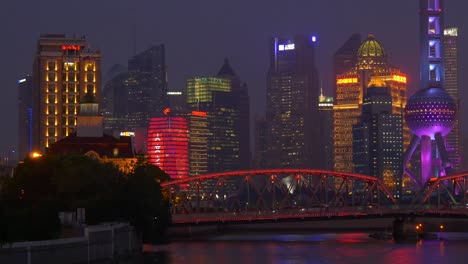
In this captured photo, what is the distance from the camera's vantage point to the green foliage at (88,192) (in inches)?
4747

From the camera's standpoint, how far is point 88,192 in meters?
127

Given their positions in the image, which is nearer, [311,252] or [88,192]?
[88,192]

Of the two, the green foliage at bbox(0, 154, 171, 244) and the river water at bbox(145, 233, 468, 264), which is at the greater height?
the green foliage at bbox(0, 154, 171, 244)

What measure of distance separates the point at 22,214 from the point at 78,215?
1838 cm

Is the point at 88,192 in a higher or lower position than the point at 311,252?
higher

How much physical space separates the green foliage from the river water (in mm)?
3908

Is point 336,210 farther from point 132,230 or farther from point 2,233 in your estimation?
point 2,233

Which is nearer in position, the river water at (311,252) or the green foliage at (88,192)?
the green foliage at (88,192)

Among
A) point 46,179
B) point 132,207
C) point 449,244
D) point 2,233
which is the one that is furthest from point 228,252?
point 2,233

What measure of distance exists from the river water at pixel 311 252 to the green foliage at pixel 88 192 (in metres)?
3.91

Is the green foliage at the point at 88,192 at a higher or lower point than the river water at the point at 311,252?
higher

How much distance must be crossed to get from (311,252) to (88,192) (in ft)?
80.3

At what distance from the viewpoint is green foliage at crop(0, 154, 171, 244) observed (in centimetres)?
12056

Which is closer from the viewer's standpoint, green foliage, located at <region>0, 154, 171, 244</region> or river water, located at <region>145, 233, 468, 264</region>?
green foliage, located at <region>0, 154, 171, 244</region>
